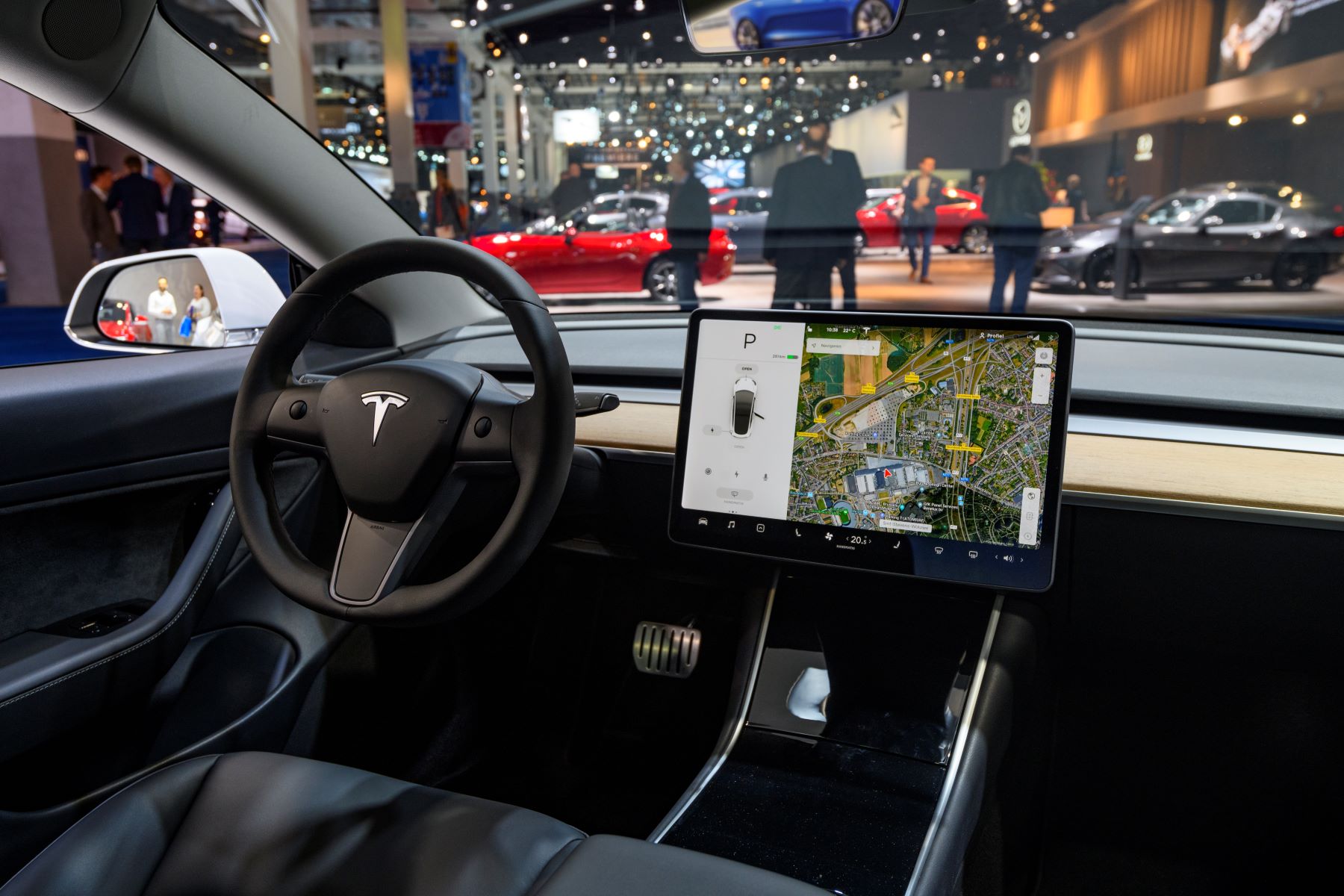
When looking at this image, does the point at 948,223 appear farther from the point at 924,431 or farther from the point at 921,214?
the point at 924,431

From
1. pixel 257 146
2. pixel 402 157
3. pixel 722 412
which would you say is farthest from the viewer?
pixel 402 157

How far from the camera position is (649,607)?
7.02 ft

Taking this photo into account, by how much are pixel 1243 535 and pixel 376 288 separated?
1717 mm

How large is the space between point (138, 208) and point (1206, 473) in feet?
7.04

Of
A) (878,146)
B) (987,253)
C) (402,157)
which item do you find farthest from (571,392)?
(878,146)

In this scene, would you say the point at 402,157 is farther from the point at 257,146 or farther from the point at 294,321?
the point at 294,321

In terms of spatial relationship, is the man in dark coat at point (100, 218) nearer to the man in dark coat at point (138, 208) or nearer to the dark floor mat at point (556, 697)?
the man in dark coat at point (138, 208)

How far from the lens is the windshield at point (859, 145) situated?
120 inches

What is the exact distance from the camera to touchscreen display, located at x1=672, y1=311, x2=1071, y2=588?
1442 millimetres

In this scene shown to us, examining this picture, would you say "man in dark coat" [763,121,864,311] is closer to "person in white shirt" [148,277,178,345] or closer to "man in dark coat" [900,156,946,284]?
"person in white shirt" [148,277,178,345]

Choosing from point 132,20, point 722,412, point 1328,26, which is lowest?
point 722,412

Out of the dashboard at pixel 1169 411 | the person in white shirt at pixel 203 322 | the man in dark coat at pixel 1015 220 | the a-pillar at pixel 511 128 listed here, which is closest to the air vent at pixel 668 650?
the dashboard at pixel 1169 411

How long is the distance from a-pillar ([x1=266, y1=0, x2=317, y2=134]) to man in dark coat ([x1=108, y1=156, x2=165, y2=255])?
12.9 inches

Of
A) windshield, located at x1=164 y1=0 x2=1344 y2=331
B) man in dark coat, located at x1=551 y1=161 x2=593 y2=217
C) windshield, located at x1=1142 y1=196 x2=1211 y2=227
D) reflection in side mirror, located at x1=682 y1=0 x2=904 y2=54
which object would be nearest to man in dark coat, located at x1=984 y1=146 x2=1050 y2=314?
windshield, located at x1=164 y1=0 x2=1344 y2=331
